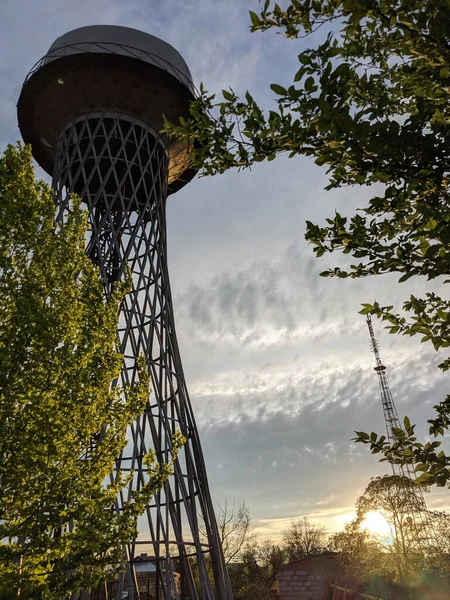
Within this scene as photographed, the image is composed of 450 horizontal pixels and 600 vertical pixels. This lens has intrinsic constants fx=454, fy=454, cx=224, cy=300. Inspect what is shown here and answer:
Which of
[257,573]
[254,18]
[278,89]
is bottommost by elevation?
[257,573]

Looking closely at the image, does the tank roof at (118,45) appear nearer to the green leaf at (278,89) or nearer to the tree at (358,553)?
the green leaf at (278,89)

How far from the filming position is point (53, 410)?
16.6 feet

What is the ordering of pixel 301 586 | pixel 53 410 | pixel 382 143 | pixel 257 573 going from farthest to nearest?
1. pixel 257 573
2. pixel 301 586
3. pixel 53 410
4. pixel 382 143

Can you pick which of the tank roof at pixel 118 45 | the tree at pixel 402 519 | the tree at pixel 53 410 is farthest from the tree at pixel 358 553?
the tank roof at pixel 118 45

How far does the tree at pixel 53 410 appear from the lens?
4676 mm

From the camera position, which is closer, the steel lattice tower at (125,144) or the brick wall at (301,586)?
the steel lattice tower at (125,144)

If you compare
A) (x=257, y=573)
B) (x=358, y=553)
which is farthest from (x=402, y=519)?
(x=257, y=573)

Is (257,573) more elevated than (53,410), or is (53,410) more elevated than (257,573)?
(53,410)

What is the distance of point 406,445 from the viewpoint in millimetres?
2297

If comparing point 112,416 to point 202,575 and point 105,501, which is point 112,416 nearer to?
point 105,501

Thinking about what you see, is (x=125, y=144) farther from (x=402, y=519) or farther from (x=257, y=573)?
(x=257, y=573)

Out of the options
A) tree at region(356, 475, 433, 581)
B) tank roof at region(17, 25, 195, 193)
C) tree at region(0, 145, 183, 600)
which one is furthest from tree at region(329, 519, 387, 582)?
tank roof at region(17, 25, 195, 193)

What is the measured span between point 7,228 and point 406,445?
231 inches

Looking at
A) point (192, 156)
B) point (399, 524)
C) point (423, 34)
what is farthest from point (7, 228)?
point (399, 524)
